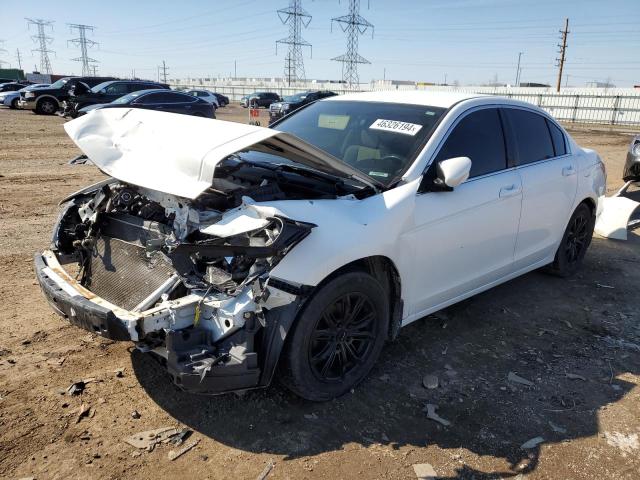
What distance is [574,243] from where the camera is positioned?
5.47 meters

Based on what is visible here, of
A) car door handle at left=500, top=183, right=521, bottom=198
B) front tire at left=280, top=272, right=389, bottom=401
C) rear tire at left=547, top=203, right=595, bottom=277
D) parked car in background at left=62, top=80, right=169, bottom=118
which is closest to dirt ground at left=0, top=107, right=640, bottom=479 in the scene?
front tire at left=280, top=272, right=389, bottom=401

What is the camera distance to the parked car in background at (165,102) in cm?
1689

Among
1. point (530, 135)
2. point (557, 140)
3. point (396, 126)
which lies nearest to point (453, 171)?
point (396, 126)

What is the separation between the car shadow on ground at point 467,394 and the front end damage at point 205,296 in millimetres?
479

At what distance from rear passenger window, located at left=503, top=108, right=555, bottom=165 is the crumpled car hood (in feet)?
5.90

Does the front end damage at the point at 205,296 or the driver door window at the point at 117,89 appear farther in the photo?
the driver door window at the point at 117,89

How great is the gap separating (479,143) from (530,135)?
91cm

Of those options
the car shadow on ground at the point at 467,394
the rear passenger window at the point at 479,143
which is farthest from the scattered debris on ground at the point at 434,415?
the rear passenger window at the point at 479,143

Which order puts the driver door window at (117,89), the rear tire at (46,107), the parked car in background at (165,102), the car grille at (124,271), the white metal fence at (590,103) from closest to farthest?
the car grille at (124,271) < the parked car in background at (165,102) < the driver door window at (117,89) < the rear tire at (46,107) < the white metal fence at (590,103)

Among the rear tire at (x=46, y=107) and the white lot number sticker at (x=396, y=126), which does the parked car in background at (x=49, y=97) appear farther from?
the white lot number sticker at (x=396, y=126)

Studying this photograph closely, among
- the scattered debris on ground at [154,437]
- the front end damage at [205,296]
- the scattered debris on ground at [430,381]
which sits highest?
the front end damage at [205,296]

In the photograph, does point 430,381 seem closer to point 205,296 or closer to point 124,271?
point 205,296

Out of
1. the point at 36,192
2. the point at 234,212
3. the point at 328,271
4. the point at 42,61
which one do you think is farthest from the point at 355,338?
the point at 42,61

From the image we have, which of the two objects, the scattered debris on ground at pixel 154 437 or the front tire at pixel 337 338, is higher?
the front tire at pixel 337 338
